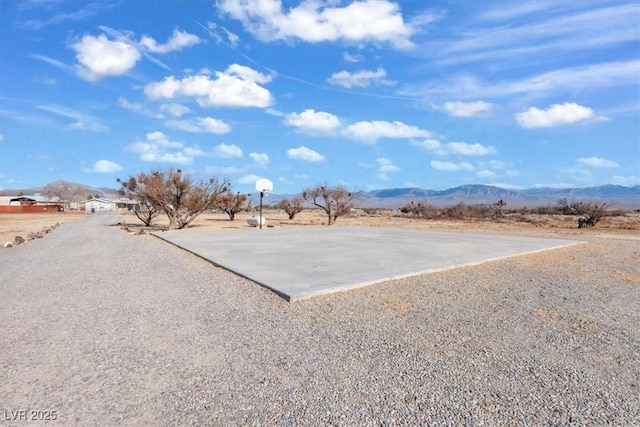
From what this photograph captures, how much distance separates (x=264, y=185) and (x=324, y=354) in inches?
698

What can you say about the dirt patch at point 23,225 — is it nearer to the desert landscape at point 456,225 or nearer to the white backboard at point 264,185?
the desert landscape at point 456,225

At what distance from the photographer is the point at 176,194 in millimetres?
21734

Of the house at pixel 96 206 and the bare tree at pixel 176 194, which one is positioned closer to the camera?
the bare tree at pixel 176 194

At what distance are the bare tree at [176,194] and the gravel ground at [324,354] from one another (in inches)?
595

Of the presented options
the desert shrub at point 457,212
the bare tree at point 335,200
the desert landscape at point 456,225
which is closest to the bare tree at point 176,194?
the desert landscape at point 456,225

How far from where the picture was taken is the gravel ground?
2.79m

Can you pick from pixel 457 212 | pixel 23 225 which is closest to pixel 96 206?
pixel 23 225

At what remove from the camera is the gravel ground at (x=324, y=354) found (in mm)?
2795

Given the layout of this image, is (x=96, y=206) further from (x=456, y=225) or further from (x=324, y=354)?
(x=324, y=354)

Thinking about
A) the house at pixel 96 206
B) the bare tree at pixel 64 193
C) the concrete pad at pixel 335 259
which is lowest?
the concrete pad at pixel 335 259

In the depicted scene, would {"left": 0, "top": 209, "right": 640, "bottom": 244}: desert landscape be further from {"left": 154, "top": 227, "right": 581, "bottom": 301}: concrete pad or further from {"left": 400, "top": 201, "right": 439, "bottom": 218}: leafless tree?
{"left": 154, "top": 227, "right": 581, "bottom": 301}: concrete pad

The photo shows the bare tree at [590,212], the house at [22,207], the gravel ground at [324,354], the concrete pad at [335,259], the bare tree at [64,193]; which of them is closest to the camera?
the gravel ground at [324,354]

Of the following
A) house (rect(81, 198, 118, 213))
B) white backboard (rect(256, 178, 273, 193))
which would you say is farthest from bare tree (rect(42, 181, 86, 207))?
white backboard (rect(256, 178, 273, 193))

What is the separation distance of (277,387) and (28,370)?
2.04 m
